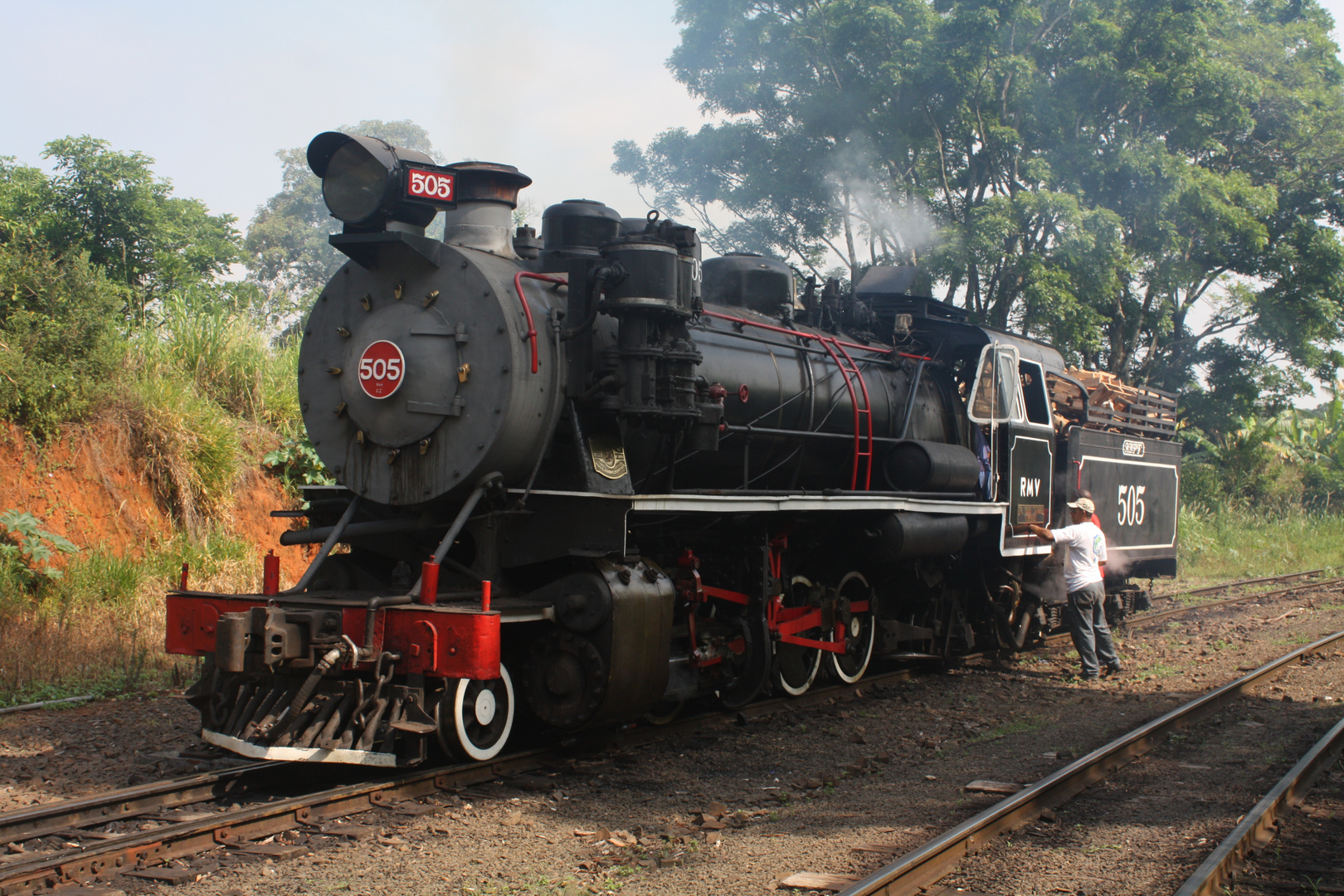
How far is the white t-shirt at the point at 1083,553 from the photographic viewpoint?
357 inches

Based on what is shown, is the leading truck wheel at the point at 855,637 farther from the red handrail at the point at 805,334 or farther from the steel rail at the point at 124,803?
the steel rail at the point at 124,803

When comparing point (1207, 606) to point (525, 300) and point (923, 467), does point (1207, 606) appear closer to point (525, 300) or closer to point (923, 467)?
point (923, 467)

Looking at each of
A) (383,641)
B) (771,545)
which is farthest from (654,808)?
(771,545)

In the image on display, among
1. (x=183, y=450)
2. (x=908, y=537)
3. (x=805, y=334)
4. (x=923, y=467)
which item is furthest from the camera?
(x=183, y=450)

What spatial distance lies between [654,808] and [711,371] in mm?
2706

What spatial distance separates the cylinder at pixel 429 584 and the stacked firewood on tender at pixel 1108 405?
22.8 ft

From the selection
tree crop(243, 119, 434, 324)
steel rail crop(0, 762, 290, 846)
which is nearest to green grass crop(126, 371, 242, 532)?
steel rail crop(0, 762, 290, 846)

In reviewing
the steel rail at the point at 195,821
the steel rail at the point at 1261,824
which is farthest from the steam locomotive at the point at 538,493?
the steel rail at the point at 1261,824

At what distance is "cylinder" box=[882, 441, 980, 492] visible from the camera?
7.87m

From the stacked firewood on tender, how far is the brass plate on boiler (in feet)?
18.5

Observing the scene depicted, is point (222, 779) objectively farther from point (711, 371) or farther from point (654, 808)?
point (711, 371)

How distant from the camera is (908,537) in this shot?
7.42 metres

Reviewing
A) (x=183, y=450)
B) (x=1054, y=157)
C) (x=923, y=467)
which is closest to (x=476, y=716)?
(x=923, y=467)

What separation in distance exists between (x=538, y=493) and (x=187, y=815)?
213 cm
